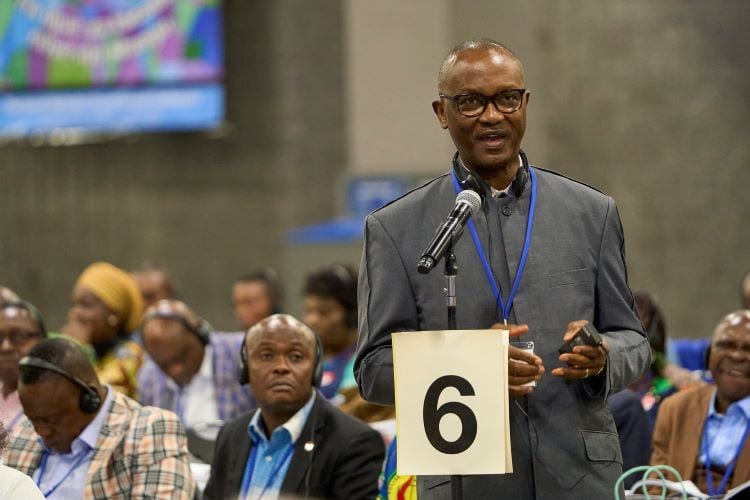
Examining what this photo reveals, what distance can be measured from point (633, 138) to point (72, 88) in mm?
6010

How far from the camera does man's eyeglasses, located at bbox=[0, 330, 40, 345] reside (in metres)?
5.76

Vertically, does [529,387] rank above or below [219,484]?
above

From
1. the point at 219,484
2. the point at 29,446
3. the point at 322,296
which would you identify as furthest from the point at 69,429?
the point at 322,296

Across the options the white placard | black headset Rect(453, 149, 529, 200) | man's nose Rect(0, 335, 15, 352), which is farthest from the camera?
man's nose Rect(0, 335, 15, 352)

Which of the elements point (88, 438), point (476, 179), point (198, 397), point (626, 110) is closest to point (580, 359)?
point (476, 179)

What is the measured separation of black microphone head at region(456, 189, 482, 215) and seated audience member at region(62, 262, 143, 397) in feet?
16.5

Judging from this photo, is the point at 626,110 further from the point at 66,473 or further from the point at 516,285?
the point at 516,285

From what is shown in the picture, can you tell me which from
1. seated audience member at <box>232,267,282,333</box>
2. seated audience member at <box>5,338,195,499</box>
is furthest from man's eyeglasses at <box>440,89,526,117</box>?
seated audience member at <box>232,267,282,333</box>

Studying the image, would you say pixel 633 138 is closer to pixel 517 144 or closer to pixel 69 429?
pixel 69 429

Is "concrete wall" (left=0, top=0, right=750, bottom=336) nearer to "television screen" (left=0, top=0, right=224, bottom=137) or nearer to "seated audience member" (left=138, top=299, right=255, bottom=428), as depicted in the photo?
"television screen" (left=0, top=0, right=224, bottom=137)

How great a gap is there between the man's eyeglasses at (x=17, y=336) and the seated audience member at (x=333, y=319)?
1.57 metres

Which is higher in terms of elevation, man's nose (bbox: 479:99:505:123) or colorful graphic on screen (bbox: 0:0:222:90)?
colorful graphic on screen (bbox: 0:0:222:90)

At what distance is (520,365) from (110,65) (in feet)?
38.2

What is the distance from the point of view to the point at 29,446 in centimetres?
437
